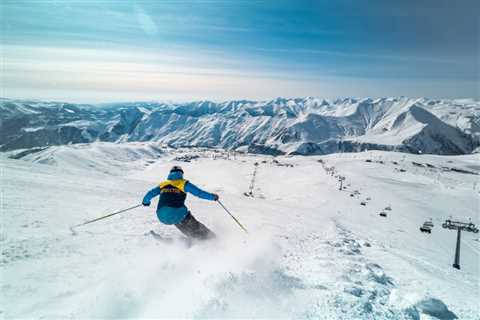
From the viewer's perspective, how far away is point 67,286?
656cm

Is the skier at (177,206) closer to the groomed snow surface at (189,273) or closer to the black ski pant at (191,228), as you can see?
the black ski pant at (191,228)

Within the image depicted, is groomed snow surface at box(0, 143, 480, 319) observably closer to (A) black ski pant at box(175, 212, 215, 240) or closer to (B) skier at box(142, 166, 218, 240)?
(A) black ski pant at box(175, 212, 215, 240)

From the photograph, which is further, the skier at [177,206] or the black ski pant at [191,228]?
the black ski pant at [191,228]

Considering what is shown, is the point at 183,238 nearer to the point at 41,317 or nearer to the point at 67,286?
the point at 67,286

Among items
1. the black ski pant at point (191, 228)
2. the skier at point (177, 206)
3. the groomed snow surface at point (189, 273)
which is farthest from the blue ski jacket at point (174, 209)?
the groomed snow surface at point (189, 273)

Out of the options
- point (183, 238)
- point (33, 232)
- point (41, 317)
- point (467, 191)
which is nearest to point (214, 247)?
point (183, 238)

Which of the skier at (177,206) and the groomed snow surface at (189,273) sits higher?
the skier at (177,206)

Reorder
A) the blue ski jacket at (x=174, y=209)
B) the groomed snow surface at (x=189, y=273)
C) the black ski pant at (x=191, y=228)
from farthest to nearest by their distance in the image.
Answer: the black ski pant at (x=191, y=228)
the blue ski jacket at (x=174, y=209)
the groomed snow surface at (x=189, y=273)

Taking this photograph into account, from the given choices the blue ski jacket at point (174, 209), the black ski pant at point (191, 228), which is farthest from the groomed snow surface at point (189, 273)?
the blue ski jacket at point (174, 209)

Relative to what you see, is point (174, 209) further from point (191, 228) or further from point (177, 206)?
point (191, 228)

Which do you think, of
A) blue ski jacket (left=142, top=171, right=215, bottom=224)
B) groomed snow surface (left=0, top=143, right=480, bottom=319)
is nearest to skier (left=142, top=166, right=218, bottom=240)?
blue ski jacket (left=142, top=171, right=215, bottom=224)

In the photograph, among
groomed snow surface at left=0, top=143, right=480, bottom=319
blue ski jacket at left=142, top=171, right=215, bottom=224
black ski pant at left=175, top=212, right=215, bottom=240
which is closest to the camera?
groomed snow surface at left=0, top=143, right=480, bottom=319

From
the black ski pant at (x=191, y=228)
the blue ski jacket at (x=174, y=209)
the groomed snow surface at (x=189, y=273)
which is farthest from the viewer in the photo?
the black ski pant at (x=191, y=228)

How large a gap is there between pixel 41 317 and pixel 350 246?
11821 mm
